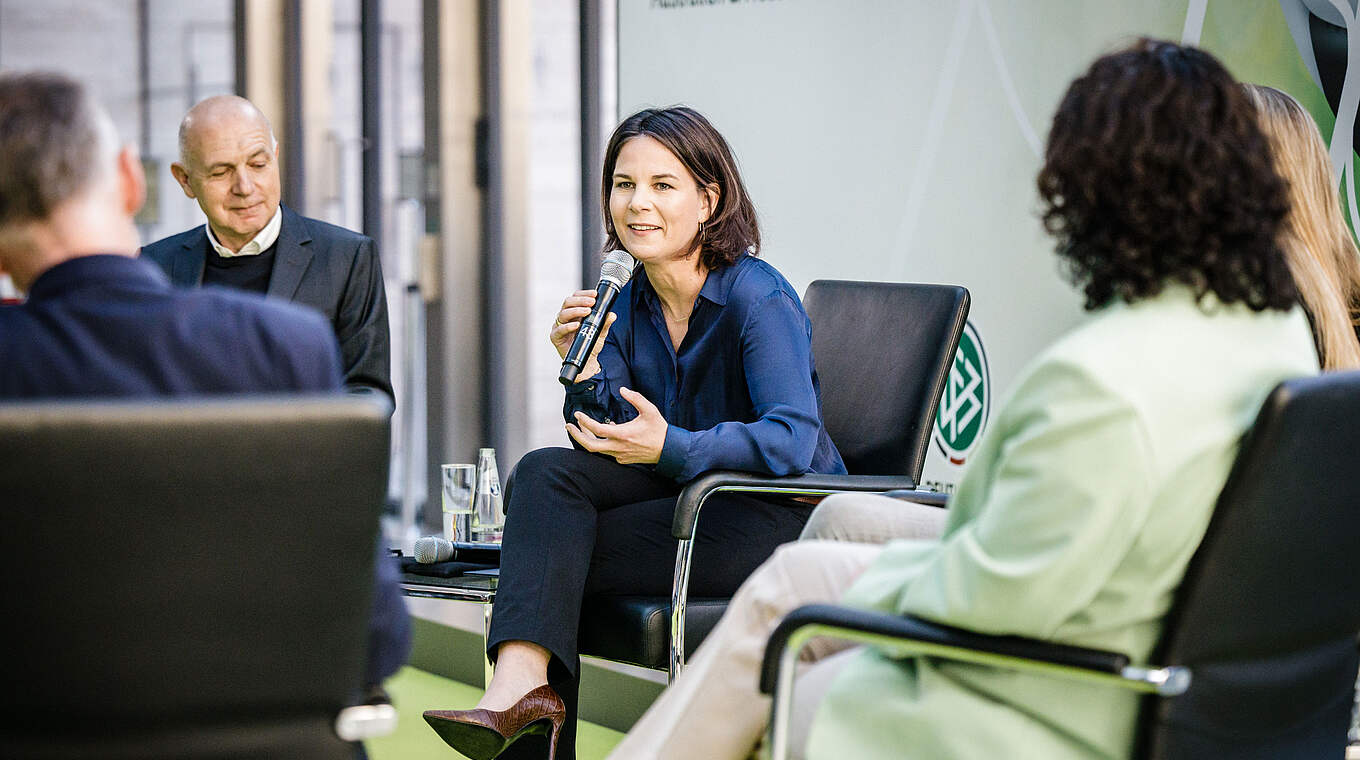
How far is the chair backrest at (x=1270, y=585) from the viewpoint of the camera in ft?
4.55

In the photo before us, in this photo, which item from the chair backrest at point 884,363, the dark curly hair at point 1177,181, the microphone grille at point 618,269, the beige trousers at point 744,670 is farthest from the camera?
the chair backrest at point 884,363

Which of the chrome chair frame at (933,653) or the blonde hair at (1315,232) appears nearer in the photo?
the chrome chair frame at (933,653)

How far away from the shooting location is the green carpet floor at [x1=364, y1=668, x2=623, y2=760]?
10.9 feet

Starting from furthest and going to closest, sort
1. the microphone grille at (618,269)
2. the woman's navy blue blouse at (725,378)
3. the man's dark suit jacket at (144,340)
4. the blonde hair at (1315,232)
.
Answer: the microphone grille at (618,269), the woman's navy blue blouse at (725,378), the blonde hair at (1315,232), the man's dark suit jacket at (144,340)

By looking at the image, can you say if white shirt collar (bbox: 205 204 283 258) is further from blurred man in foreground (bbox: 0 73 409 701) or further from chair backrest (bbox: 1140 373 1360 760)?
chair backrest (bbox: 1140 373 1360 760)

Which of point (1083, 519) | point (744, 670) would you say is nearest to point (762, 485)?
point (744, 670)

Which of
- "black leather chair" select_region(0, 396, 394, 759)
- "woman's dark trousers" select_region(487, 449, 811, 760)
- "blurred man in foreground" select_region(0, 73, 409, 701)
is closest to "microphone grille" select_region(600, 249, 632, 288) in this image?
"woman's dark trousers" select_region(487, 449, 811, 760)

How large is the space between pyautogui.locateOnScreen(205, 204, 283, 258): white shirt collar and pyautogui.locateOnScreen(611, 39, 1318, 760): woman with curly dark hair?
2.16 m

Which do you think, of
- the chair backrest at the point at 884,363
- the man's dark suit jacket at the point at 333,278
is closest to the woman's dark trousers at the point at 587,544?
the chair backrest at the point at 884,363

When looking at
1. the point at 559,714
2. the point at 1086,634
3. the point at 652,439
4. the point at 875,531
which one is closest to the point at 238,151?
the point at 652,439

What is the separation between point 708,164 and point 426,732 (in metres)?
1.67

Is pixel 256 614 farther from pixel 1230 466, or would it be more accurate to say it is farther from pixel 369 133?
pixel 369 133

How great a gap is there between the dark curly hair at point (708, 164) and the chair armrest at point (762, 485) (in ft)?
1.65

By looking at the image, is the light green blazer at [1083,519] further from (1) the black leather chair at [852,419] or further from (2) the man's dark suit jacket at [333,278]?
(2) the man's dark suit jacket at [333,278]
